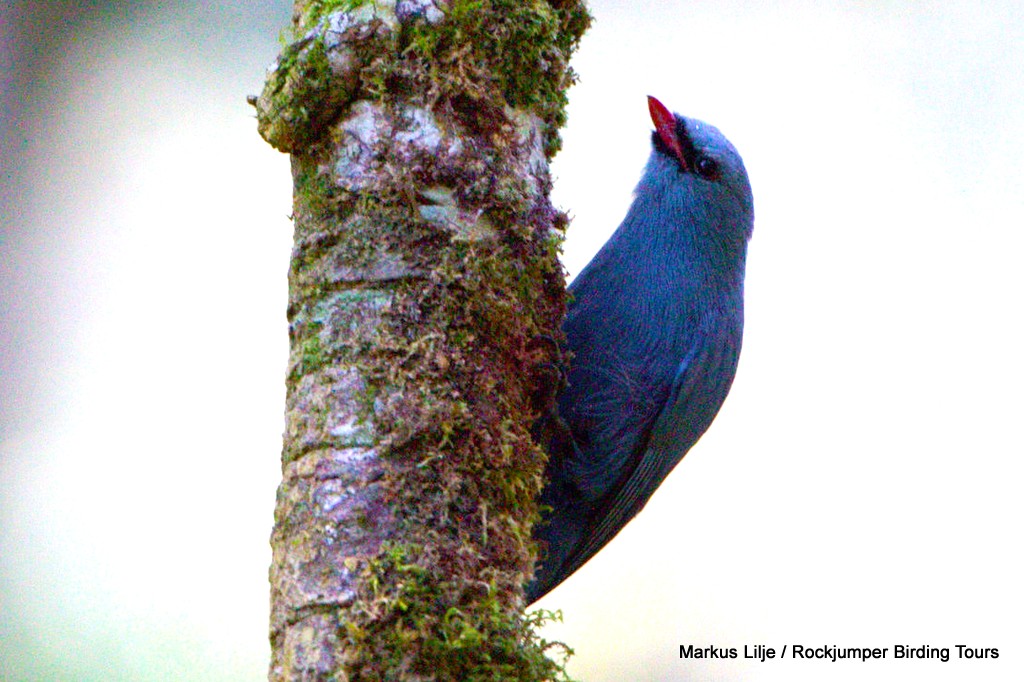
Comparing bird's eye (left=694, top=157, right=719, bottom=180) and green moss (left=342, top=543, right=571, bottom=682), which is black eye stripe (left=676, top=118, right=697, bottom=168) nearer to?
bird's eye (left=694, top=157, right=719, bottom=180)

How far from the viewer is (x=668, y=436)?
137 inches

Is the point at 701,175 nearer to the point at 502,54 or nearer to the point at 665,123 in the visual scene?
the point at 665,123

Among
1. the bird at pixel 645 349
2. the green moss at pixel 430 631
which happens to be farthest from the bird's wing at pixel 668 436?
the green moss at pixel 430 631

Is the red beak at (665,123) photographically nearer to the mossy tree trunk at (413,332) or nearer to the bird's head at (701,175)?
the bird's head at (701,175)

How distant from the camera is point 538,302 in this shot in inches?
104

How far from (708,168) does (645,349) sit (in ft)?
2.32

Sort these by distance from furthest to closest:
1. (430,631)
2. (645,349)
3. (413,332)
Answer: (645,349), (413,332), (430,631)

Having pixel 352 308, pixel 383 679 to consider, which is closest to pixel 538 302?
pixel 352 308

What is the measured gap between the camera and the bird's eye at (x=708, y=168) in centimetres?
369

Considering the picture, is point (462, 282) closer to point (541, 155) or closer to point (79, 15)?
point (541, 155)

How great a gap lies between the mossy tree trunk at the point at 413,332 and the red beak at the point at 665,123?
1052mm

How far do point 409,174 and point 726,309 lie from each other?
1.48 meters

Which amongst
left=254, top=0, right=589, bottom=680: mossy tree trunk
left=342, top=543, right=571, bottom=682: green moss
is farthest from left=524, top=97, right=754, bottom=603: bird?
left=342, top=543, right=571, bottom=682: green moss

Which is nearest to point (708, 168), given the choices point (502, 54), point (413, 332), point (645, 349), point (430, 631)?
point (645, 349)
